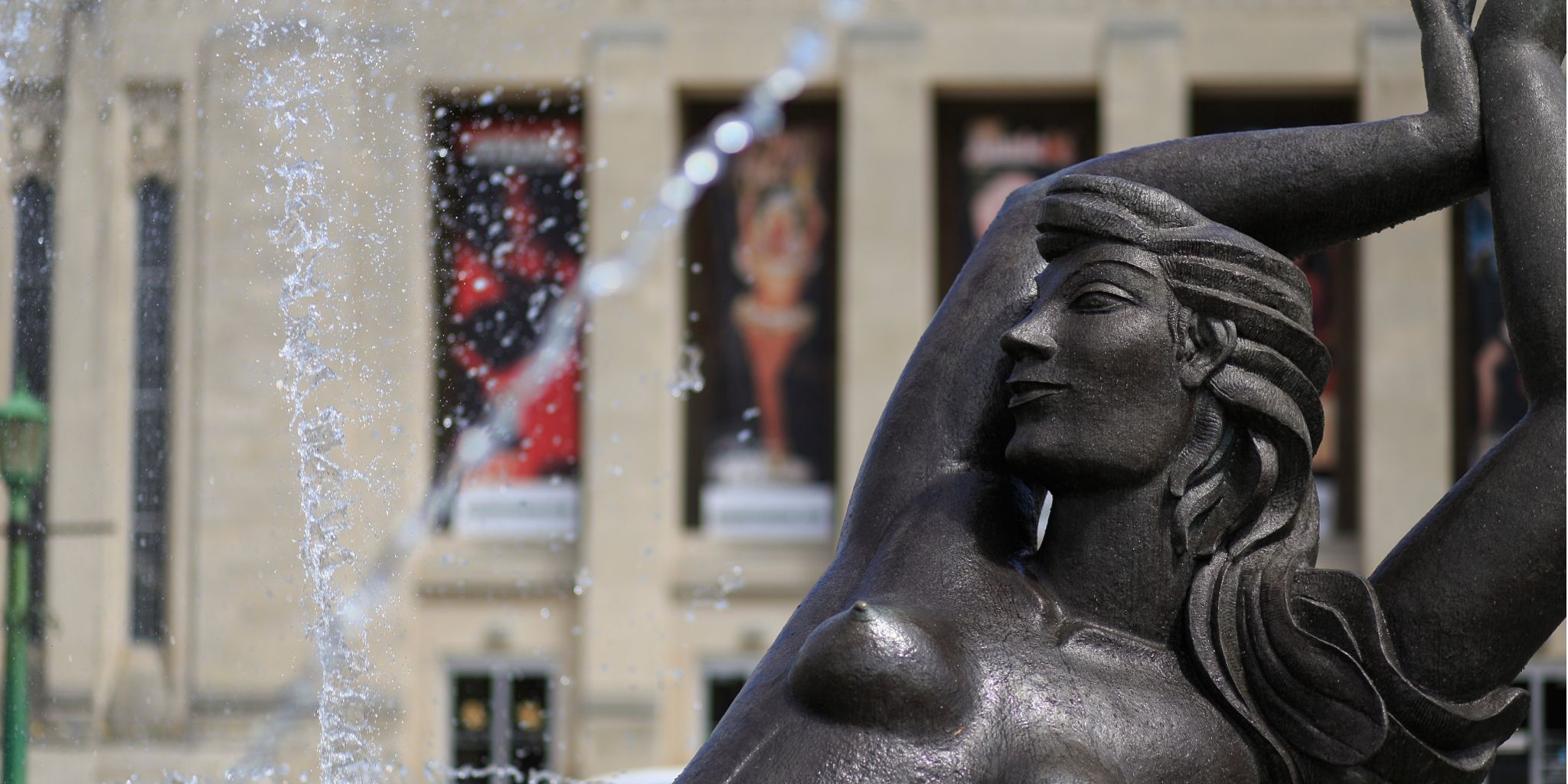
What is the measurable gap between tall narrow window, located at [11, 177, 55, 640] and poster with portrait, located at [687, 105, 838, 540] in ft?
27.0

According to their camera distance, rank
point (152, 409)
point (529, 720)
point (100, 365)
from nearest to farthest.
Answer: point (100, 365) < point (152, 409) < point (529, 720)

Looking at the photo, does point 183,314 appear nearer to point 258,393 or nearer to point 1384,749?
point 258,393

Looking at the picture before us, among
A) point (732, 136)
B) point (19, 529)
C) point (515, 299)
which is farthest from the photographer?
point (732, 136)

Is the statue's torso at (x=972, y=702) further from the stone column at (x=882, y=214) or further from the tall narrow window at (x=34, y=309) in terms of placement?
the stone column at (x=882, y=214)

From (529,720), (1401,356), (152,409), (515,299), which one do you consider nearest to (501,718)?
(529,720)

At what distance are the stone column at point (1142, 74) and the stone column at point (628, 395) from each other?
15.1 feet

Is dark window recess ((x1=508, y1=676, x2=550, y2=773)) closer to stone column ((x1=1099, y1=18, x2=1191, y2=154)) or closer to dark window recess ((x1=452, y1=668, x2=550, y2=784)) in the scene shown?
dark window recess ((x1=452, y1=668, x2=550, y2=784))

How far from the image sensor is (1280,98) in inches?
854

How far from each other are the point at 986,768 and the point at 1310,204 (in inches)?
34.2

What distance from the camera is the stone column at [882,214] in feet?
69.4

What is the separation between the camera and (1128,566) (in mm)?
2471

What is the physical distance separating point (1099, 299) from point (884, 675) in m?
0.54

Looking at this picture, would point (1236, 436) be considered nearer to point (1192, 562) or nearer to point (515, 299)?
point (1192, 562)

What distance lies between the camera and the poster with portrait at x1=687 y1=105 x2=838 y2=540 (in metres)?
21.7
